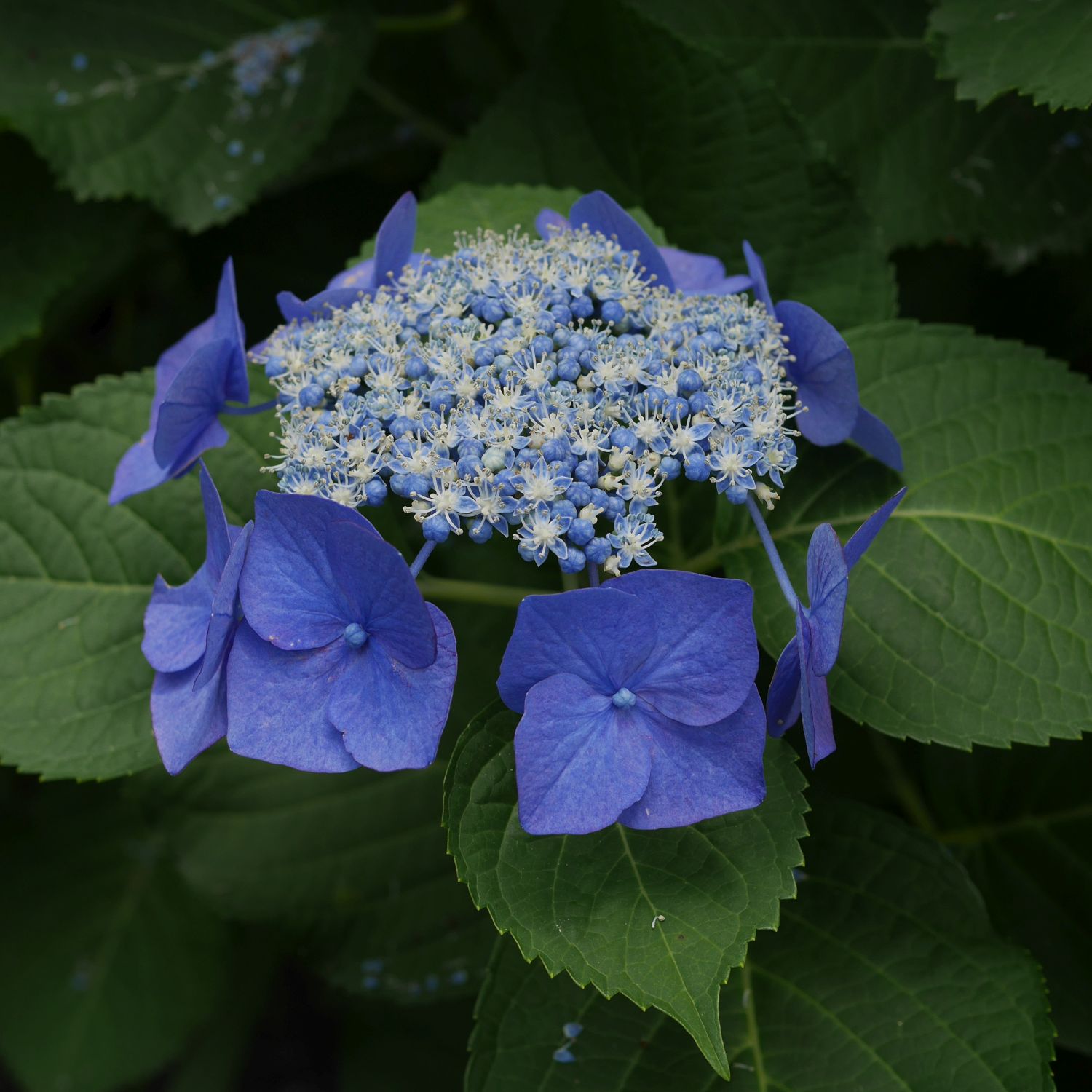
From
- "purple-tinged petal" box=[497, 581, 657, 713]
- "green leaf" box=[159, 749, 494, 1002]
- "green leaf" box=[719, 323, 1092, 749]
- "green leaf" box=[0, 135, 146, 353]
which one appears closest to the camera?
"purple-tinged petal" box=[497, 581, 657, 713]

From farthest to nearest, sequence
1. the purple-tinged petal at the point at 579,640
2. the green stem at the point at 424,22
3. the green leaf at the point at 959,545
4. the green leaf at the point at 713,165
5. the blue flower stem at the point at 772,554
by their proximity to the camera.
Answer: the green stem at the point at 424,22
the green leaf at the point at 713,165
the green leaf at the point at 959,545
the blue flower stem at the point at 772,554
the purple-tinged petal at the point at 579,640

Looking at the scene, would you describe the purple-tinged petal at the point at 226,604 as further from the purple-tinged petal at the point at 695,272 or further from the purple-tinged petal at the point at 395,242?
the purple-tinged petal at the point at 695,272

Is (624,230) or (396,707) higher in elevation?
(624,230)

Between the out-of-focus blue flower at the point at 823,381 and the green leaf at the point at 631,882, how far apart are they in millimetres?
434

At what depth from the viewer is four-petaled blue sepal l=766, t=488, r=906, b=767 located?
109cm

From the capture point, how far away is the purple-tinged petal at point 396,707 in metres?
1.08

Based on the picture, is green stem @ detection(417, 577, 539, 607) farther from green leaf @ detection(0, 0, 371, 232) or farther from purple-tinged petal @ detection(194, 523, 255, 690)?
green leaf @ detection(0, 0, 371, 232)

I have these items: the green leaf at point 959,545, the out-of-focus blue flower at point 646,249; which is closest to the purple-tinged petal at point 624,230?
the out-of-focus blue flower at point 646,249

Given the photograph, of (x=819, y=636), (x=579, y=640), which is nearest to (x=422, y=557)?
(x=579, y=640)

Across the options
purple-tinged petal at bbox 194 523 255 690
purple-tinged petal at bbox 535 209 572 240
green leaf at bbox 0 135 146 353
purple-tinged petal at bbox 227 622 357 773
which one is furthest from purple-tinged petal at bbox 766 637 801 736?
green leaf at bbox 0 135 146 353

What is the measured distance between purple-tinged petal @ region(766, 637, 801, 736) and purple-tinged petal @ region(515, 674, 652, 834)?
0.52ft

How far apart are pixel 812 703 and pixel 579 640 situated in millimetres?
257

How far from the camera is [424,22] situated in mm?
2336

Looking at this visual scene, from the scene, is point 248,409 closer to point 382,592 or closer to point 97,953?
point 382,592
